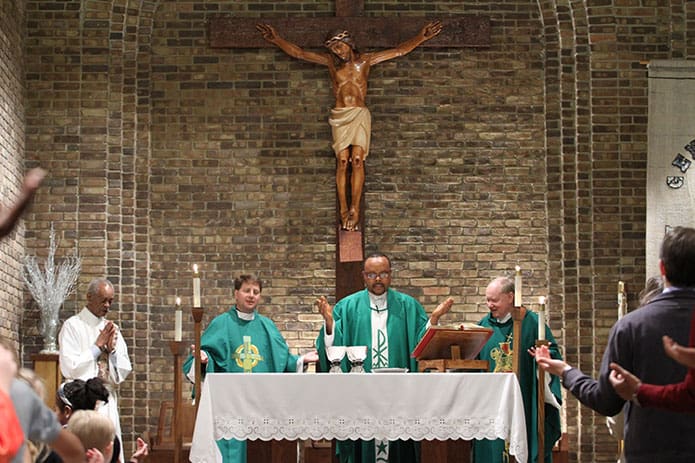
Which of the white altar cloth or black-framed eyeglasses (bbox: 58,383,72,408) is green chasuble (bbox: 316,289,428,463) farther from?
black-framed eyeglasses (bbox: 58,383,72,408)

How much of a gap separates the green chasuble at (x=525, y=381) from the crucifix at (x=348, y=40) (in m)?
2.09

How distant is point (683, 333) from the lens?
15.2 ft

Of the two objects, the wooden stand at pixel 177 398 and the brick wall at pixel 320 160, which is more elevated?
the brick wall at pixel 320 160

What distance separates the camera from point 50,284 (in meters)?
10.5

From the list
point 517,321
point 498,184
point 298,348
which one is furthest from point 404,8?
point 517,321

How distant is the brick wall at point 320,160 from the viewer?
1095 cm

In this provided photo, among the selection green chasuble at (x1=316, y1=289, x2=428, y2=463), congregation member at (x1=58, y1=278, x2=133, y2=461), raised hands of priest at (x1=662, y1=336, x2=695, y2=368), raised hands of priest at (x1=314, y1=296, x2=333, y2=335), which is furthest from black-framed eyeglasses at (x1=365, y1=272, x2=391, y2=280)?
raised hands of priest at (x1=662, y1=336, x2=695, y2=368)

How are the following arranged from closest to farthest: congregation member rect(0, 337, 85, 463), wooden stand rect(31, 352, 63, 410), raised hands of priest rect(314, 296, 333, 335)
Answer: congregation member rect(0, 337, 85, 463), raised hands of priest rect(314, 296, 333, 335), wooden stand rect(31, 352, 63, 410)

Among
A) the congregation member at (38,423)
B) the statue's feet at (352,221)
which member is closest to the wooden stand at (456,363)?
the statue's feet at (352,221)

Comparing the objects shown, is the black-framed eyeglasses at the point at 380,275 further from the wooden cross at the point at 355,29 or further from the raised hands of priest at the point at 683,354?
the raised hands of priest at the point at 683,354

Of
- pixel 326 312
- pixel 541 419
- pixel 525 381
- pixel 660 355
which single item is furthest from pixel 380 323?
pixel 660 355

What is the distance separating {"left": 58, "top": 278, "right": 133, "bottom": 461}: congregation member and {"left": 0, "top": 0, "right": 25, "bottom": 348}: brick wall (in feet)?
3.00

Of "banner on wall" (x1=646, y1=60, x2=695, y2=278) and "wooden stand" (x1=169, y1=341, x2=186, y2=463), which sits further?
"banner on wall" (x1=646, y1=60, x2=695, y2=278)

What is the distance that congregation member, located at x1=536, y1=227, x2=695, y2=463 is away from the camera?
15.1ft
